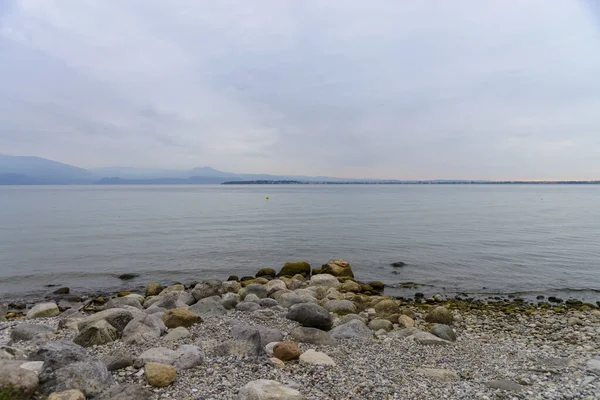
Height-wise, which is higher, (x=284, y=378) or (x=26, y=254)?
(x=284, y=378)

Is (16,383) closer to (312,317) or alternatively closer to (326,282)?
(312,317)

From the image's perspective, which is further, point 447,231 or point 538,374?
point 447,231

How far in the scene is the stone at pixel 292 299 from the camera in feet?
40.5

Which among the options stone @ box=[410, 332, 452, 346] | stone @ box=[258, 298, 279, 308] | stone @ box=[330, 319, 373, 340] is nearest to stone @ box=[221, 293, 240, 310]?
stone @ box=[258, 298, 279, 308]

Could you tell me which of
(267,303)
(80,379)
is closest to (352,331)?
(267,303)

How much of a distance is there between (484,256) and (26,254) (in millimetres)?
27905

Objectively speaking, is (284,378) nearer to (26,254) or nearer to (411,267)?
(411,267)

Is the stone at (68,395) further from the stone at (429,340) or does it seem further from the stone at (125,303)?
the stone at (125,303)

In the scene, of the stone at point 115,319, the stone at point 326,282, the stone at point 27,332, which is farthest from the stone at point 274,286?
the stone at point 27,332

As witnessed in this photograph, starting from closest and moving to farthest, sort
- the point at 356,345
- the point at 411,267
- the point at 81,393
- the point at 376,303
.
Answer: the point at 81,393 < the point at 356,345 < the point at 376,303 < the point at 411,267

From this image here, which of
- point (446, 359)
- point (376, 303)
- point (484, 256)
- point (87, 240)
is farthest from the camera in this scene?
point (87, 240)

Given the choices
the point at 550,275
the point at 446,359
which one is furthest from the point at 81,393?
the point at 550,275

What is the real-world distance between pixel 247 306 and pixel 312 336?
349 centimetres

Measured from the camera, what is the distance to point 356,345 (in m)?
8.59
